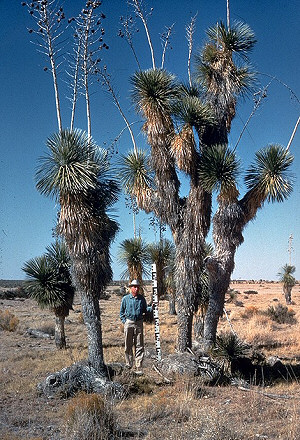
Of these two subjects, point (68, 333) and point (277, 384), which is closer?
point (277, 384)

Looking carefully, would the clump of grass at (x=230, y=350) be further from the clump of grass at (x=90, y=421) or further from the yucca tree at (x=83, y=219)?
the clump of grass at (x=90, y=421)

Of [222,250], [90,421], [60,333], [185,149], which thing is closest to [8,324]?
[60,333]

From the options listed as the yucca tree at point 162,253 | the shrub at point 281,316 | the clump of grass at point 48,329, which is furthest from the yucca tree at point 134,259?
the shrub at point 281,316

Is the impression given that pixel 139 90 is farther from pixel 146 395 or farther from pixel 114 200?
pixel 146 395

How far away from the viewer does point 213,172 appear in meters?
12.4

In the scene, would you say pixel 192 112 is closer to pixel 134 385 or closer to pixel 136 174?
Answer: pixel 136 174

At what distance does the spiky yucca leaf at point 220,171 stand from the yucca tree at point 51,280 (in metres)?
5.99

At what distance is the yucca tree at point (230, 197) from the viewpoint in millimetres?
12523

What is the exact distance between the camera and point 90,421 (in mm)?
6355

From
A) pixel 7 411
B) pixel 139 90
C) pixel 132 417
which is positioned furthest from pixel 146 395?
pixel 139 90

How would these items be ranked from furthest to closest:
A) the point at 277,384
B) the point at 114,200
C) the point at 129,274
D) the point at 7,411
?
1. the point at 129,274
2. the point at 114,200
3. the point at 277,384
4. the point at 7,411

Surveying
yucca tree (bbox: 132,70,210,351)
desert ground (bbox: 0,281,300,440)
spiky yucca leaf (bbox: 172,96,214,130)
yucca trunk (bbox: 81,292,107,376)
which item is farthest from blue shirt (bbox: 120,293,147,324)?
spiky yucca leaf (bbox: 172,96,214,130)

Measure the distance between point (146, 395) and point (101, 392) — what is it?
2.95ft

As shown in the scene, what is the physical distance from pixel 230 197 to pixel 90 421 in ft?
25.5
